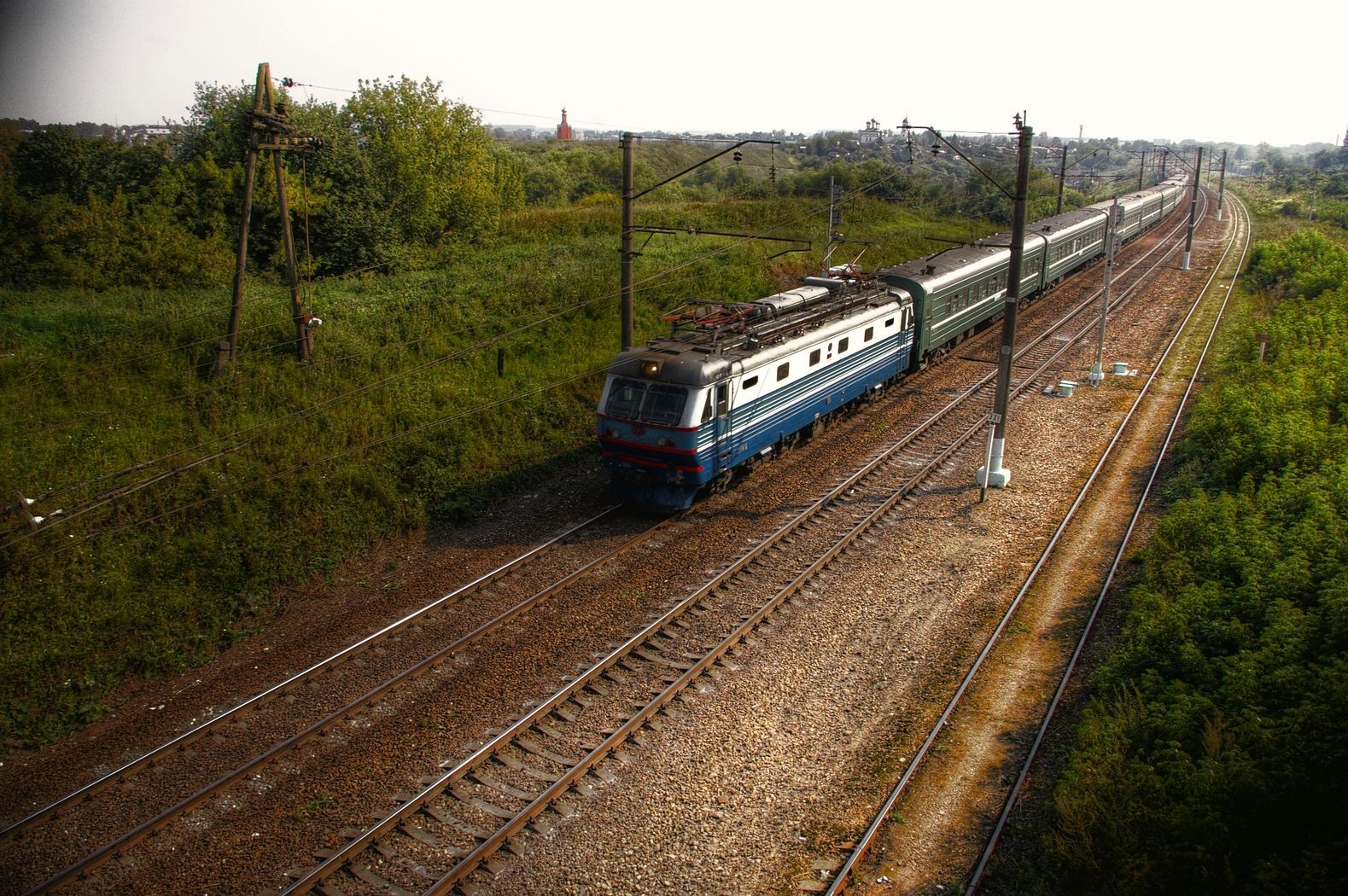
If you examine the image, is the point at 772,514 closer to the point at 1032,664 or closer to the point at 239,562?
the point at 1032,664

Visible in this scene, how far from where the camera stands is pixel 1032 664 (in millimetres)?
12664

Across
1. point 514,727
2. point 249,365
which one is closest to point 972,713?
point 514,727

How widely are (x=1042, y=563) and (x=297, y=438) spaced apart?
573 inches

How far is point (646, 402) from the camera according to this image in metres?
16.7

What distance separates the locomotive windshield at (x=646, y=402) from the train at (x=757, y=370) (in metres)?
0.02

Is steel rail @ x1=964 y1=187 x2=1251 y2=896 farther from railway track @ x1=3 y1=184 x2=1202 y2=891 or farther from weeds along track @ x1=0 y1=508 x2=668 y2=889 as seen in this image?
weeds along track @ x1=0 y1=508 x2=668 y2=889

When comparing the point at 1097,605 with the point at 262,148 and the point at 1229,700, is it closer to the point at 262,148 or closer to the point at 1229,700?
the point at 1229,700

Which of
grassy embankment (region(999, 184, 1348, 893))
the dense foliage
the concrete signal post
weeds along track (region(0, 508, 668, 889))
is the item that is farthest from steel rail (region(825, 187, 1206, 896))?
weeds along track (region(0, 508, 668, 889))

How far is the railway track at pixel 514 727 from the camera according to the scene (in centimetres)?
941

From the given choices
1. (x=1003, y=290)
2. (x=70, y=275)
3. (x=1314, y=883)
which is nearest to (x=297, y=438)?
(x=70, y=275)

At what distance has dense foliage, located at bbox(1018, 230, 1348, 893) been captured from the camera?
774 centimetres

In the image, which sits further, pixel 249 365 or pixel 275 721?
pixel 249 365

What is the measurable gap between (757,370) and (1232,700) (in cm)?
1006

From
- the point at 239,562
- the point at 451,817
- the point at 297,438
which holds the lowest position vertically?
the point at 451,817
